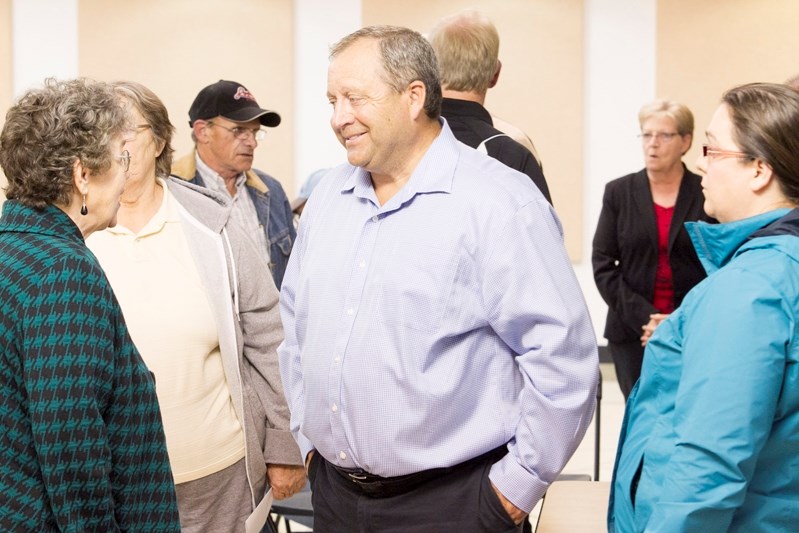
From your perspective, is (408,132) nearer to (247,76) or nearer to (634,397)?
(634,397)

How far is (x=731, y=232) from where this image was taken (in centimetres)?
170

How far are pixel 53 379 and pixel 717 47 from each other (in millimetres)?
6957

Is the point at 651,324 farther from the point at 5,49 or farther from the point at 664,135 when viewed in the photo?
the point at 5,49

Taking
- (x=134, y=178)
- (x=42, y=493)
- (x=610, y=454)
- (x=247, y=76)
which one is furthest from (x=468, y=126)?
(x=247, y=76)

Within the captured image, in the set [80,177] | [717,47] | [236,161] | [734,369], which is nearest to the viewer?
[734,369]

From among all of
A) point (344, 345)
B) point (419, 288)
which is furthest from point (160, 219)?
point (419, 288)

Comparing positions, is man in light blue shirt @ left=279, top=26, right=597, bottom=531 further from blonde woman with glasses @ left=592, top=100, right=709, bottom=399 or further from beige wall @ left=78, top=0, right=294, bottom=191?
beige wall @ left=78, top=0, right=294, bottom=191

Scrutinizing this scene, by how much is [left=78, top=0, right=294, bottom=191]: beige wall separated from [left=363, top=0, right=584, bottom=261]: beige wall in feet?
2.65

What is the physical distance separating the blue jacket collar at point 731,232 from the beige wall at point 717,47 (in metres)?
6.03

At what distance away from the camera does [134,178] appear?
2.39 meters

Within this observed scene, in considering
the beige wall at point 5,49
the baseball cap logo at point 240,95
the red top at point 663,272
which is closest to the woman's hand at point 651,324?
the red top at point 663,272

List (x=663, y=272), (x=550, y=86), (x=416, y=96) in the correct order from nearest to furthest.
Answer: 1. (x=416, y=96)
2. (x=663, y=272)
3. (x=550, y=86)

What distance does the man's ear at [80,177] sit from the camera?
167 cm

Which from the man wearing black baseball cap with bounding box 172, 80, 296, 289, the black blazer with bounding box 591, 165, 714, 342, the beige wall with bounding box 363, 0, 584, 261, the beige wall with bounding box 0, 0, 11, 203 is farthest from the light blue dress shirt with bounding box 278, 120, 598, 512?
the beige wall with bounding box 0, 0, 11, 203
